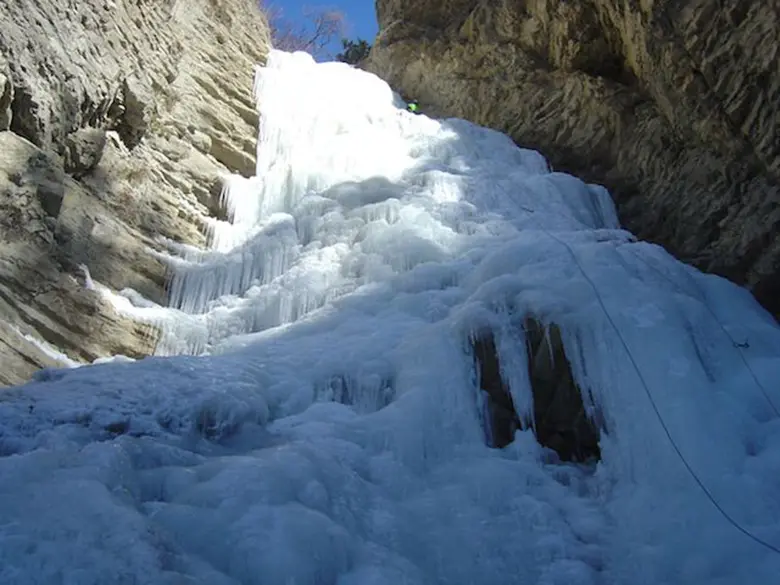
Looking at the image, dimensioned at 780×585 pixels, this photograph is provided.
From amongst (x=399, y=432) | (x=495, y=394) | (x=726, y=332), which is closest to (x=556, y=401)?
(x=495, y=394)

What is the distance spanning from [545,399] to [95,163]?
14.8ft

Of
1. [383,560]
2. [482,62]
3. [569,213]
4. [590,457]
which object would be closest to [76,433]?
[383,560]

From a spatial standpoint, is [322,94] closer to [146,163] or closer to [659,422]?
[146,163]

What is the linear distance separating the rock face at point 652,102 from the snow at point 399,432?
118 cm

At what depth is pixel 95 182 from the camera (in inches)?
275

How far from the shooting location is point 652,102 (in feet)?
31.0

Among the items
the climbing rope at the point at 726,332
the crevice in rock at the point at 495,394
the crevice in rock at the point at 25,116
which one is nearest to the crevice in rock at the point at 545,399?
the crevice in rock at the point at 495,394

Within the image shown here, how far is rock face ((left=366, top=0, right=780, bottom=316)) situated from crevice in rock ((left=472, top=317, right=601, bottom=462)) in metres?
2.72

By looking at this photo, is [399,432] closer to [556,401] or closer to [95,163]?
[556,401]

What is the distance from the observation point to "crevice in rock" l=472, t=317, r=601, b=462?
4.98 meters

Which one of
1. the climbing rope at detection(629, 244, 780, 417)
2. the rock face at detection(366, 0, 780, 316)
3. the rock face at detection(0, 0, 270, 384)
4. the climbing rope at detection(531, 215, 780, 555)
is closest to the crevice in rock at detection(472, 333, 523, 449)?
the climbing rope at detection(531, 215, 780, 555)

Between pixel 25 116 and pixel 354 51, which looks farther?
pixel 354 51

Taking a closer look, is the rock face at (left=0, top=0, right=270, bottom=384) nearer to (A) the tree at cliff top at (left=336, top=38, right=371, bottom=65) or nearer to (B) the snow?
(B) the snow

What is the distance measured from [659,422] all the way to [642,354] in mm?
→ 572
